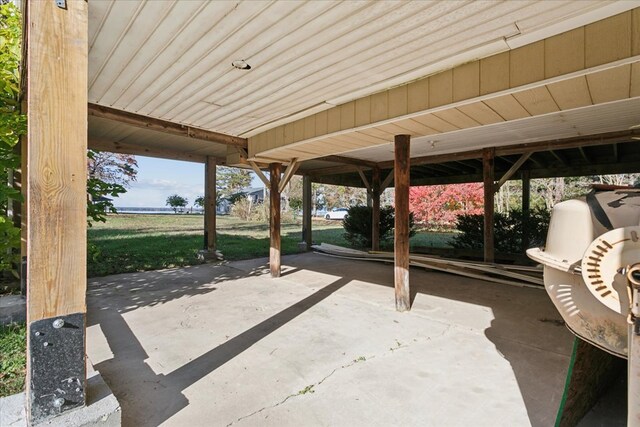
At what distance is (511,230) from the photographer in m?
7.38

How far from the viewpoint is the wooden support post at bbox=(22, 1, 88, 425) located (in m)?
1.21

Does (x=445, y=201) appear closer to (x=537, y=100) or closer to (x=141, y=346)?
(x=537, y=100)

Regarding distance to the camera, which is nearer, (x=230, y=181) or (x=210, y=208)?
(x=210, y=208)

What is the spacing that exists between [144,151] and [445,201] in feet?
36.5

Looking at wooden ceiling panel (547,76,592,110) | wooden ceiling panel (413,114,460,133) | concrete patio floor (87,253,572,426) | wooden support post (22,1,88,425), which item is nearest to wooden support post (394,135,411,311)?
concrete patio floor (87,253,572,426)

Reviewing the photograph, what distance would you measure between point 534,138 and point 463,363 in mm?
3920

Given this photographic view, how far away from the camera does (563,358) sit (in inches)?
98.7

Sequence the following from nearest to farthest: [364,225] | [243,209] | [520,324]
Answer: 1. [520,324]
2. [364,225]
3. [243,209]

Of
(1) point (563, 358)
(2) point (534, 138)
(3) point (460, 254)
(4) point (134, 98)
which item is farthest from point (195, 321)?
(3) point (460, 254)

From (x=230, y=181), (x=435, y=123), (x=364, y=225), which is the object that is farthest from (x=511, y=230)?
Result: (x=230, y=181)

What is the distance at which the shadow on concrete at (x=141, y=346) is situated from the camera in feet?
6.33

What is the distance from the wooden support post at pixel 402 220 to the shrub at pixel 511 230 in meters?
4.96

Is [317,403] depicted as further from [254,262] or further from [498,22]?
[254,262]

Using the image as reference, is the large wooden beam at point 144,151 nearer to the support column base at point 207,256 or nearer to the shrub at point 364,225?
the support column base at point 207,256
